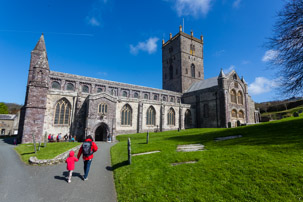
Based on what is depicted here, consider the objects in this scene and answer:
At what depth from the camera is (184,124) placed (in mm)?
36844

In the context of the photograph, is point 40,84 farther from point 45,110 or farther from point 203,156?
point 203,156

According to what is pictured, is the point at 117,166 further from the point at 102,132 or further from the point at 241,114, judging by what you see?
the point at 241,114

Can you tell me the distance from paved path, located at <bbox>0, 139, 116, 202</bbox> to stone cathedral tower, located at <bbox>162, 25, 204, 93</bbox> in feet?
133

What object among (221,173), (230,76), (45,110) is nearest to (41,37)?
(45,110)

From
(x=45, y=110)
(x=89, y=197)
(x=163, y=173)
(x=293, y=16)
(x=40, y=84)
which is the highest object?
(x=293, y=16)

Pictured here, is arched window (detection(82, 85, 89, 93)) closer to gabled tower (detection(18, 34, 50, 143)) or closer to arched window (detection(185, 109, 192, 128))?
gabled tower (detection(18, 34, 50, 143))

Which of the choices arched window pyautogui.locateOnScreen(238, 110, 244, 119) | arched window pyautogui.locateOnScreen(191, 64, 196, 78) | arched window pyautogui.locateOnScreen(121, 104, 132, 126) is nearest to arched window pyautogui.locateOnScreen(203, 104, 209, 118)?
arched window pyautogui.locateOnScreen(238, 110, 244, 119)

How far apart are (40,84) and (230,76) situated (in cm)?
3749

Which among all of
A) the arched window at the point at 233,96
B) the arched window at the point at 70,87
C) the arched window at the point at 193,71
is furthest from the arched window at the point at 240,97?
the arched window at the point at 70,87

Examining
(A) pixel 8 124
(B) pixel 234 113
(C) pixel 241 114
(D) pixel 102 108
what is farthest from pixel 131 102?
(A) pixel 8 124

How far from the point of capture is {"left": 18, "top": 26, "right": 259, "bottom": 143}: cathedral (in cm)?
2275

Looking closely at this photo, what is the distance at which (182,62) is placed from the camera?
47375 millimetres

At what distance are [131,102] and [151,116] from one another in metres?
5.49

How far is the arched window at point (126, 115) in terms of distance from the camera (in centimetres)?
2862
